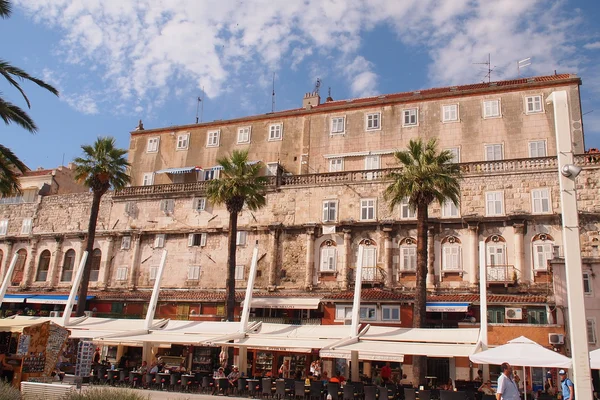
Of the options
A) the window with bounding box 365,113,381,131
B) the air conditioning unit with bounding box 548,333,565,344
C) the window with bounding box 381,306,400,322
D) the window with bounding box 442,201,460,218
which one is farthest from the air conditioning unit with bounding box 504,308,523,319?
the window with bounding box 365,113,381,131

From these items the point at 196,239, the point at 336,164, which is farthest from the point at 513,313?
the point at 196,239

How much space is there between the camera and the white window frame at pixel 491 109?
34.1 meters

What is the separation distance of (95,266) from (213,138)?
12.1m

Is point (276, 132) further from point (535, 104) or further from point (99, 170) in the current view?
point (535, 104)

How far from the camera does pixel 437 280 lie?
30.3m

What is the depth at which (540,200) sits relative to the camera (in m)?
29.3

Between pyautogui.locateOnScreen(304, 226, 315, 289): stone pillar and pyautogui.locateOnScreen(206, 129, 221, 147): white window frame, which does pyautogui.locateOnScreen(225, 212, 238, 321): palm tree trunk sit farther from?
pyautogui.locateOnScreen(206, 129, 221, 147): white window frame

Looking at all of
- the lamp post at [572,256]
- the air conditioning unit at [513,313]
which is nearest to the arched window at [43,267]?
the air conditioning unit at [513,313]

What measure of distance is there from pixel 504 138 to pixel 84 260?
972 inches

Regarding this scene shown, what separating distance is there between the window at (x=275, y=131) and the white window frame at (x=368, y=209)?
937cm

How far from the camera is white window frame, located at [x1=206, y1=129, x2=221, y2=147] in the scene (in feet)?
135

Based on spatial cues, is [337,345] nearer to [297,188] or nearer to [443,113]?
[297,188]

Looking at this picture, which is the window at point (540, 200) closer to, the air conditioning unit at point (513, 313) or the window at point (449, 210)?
the window at point (449, 210)

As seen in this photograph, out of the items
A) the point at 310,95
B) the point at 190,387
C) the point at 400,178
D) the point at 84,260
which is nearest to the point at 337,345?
the point at 190,387
